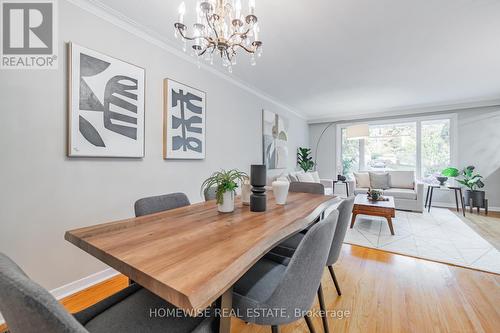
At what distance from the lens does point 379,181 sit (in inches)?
191

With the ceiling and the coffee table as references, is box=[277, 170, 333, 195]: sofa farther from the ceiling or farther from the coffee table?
the ceiling

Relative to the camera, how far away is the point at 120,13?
192cm

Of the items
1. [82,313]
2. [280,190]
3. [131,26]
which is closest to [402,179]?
[280,190]

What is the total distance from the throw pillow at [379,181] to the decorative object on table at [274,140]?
6.72 ft

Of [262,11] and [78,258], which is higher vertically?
[262,11]

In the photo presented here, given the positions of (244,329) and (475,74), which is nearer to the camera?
(244,329)

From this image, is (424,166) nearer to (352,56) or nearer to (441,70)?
(441,70)

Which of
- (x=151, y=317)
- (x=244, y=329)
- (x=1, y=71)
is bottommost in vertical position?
(x=244, y=329)

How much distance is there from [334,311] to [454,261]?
1.69 metres

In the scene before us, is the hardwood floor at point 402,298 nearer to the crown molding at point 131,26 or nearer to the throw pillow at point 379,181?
the crown molding at point 131,26

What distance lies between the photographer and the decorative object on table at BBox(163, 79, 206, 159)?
2334 mm

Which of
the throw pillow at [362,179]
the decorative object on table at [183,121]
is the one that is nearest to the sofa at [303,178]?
the throw pillow at [362,179]

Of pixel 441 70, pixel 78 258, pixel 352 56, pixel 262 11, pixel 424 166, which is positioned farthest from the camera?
pixel 424 166

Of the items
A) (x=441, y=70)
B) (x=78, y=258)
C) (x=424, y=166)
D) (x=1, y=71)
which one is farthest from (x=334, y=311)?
(x=424, y=166)
